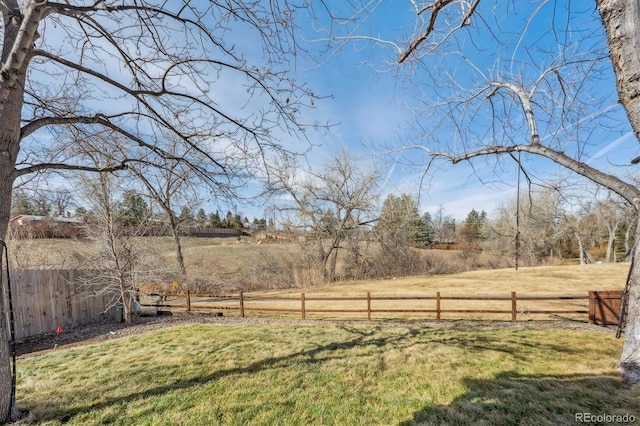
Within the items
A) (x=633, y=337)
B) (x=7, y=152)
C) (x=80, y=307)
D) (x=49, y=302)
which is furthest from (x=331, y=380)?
(x=80, y=307)

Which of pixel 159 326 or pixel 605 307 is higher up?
pixel 605 307

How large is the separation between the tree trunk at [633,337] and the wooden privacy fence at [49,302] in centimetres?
1173

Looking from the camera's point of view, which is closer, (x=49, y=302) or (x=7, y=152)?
(x=7, y=152)

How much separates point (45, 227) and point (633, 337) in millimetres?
18333

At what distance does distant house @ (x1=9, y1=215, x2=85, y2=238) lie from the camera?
34.0 ft

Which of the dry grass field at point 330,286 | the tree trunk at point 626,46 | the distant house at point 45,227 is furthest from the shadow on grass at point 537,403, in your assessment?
the distant house at point 45,227

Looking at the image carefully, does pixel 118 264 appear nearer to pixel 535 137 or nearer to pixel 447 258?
pixel 535 137

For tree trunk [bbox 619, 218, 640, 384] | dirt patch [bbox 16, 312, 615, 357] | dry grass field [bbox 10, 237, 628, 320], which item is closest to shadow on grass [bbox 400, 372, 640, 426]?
tree trunk [bbox 619, 218, 640, 384]

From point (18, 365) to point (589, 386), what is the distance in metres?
9.07

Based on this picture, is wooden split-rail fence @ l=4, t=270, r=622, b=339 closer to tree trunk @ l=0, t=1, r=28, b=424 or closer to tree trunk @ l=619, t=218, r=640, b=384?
tree trunk @ l=619, t=218, r=640, b=384

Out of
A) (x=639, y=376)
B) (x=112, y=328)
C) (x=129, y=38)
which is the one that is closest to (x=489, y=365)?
(x=639, y=376)

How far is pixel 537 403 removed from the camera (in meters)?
3.41

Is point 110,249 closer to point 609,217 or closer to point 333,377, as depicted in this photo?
point 333,377

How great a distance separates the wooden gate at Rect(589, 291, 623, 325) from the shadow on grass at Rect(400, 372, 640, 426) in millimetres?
4900
